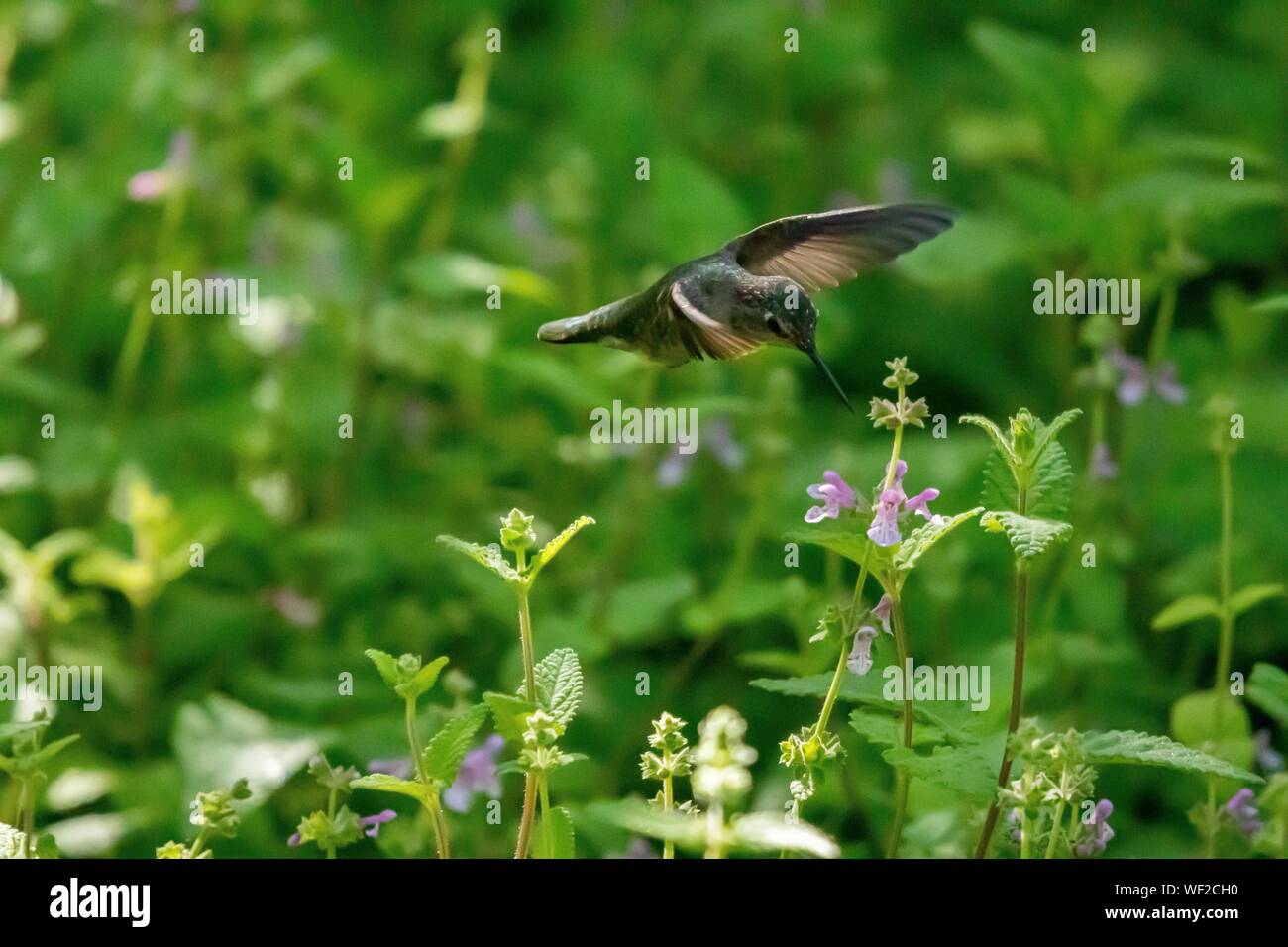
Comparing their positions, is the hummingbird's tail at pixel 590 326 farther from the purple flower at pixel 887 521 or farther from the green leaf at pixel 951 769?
the green leaf at pixel 951 769

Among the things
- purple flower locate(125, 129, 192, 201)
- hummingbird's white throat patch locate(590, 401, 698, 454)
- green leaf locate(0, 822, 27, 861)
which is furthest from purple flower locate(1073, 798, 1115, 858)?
purple flower locate(125, 129, 192, 201)

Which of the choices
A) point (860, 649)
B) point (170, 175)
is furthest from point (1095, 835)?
point (170, 175)

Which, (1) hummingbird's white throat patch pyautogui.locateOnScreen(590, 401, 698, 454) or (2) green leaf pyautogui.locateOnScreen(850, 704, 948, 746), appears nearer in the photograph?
(2) green leaf pyautogui.locateOnScreen(850, 704, 948, 746)

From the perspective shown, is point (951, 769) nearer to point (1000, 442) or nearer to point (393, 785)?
point (1000, 442)

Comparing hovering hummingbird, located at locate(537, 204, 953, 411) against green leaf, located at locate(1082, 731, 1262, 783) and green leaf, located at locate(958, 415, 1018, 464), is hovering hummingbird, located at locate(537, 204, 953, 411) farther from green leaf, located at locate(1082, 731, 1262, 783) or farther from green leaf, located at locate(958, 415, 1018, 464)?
green leaf, located at locate(1082, 731, 1262, 783)

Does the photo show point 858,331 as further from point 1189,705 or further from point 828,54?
point 1189,705
